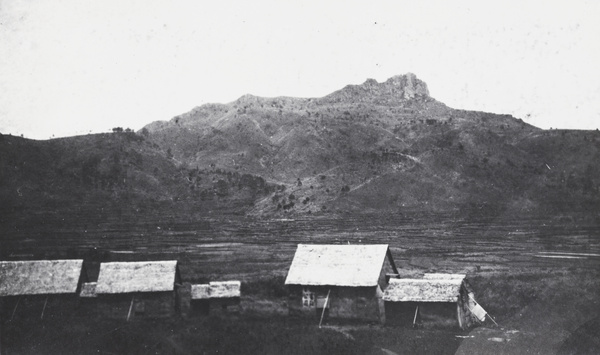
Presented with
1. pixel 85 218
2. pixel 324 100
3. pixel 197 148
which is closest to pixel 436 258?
pixel 85 218

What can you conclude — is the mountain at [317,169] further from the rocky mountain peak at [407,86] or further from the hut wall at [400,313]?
the rocky mountain peak at [407,86]

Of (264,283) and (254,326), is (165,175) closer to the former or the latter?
(264,283)

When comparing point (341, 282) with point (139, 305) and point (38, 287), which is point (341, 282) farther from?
point (38, 287)

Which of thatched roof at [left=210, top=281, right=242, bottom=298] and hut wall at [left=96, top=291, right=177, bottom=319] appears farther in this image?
thatched roof at [left=210, top=281, right=242, bottom=298]

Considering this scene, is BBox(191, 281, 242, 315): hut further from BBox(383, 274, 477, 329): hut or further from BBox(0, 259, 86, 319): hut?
BBox(383, 274, 477, 329): hut

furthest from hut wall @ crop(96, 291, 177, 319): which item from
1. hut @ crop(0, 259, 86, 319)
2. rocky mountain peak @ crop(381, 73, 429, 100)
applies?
rocky mountain peak @ crop(381, 73, 429, 100)

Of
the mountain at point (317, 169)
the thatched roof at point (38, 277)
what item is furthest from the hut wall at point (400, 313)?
the mountain at point (317, 169)
